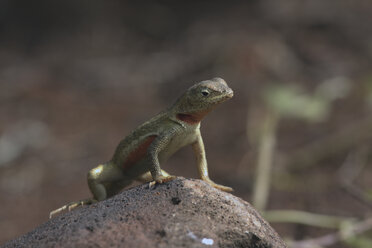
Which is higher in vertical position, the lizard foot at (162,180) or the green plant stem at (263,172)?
the lizard foot at (162,180)

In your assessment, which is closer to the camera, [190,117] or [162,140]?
[162,140]

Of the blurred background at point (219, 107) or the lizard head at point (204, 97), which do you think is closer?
the lizard head at point (204, 97)

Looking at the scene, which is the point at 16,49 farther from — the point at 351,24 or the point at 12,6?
the point at 351,24

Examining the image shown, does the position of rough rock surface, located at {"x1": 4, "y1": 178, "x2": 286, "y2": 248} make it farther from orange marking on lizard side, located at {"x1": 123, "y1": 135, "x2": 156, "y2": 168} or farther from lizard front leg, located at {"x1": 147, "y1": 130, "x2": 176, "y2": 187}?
orange marking on lizard side, located at {"x1": 123, "y1": 135, "x2": 156, "y2": 168}

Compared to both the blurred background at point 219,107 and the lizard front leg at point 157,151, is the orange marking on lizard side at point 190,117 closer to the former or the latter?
the lizard front leg at point 157,151

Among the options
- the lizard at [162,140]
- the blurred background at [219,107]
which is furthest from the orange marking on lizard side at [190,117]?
the blurred background at [219,107]

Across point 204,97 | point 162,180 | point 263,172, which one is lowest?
point 263,172

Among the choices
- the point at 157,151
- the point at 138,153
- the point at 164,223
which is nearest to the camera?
the point at 164,223

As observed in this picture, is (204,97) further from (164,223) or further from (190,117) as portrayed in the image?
(164,223)

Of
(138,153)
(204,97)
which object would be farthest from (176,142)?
(204,97)
